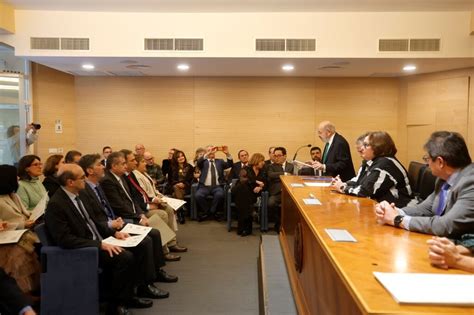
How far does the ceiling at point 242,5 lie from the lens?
16.1 feet

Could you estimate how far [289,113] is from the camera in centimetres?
737

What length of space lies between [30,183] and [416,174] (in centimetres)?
537

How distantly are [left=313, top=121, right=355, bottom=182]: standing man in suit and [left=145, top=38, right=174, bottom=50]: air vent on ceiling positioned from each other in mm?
2493

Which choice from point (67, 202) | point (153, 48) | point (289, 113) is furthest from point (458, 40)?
point (67, 202)

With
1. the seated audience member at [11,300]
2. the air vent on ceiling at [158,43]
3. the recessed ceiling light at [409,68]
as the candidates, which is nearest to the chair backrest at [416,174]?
the recessed ceiling light at [409,68]

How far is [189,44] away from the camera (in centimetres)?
531

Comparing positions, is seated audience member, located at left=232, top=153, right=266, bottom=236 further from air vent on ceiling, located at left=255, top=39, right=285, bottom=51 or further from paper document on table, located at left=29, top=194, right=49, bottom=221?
paper document on table, located at left=29, top=194, right=49, bottom=221

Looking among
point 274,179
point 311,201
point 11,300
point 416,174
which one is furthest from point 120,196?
point 416,174

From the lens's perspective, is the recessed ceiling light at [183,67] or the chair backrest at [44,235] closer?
the chair backrest at [44,235]

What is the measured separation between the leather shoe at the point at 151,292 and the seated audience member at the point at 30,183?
52.6 inches

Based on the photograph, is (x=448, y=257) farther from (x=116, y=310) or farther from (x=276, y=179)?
(x=276, y=179)

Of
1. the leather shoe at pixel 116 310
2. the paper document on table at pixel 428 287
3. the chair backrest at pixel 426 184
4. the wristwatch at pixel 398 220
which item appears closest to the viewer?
the paper document on table at pixel 428 287

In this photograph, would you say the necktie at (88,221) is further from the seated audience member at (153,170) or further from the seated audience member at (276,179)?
the seated audience member at (153,170)

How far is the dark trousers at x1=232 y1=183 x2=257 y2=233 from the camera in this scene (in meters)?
5.55
